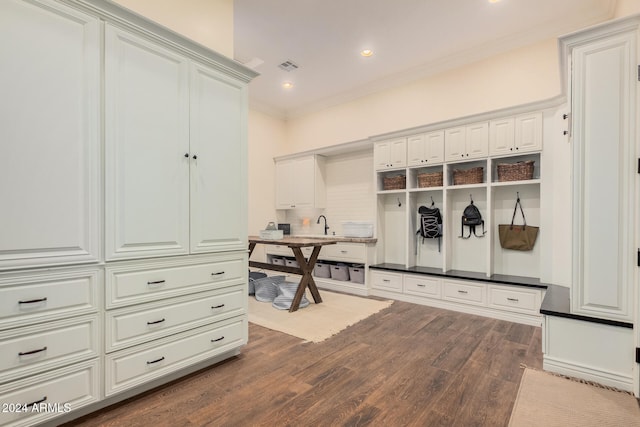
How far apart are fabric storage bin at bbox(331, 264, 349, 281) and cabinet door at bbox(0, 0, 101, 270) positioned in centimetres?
368

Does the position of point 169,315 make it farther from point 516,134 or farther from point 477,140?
point 516,134

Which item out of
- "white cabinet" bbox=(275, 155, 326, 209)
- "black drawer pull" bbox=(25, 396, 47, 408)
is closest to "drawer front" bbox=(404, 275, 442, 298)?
"white cabinet" bbox=(275, 155, 326, 209)

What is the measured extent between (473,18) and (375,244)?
3.14 m

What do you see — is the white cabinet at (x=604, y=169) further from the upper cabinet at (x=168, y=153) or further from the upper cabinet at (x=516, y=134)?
the upper cabinet at (x=168, y=153)

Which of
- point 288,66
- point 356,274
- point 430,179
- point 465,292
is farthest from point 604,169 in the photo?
point 288,66

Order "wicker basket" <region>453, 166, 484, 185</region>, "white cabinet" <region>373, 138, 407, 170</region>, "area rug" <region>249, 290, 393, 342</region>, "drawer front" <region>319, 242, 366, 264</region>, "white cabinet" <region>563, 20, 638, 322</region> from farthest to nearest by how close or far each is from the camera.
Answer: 1. "drawer front" <region>319, 242, 366, 264</region>
2. "white cabinet" <region>373, 138, 407, 170</region>
3. "wicker basket" <region>453, 166, 484, 185</region>
4. "area rug" <region>249, 290, 393, 342</region>
5. "white cabinet" <region>563, 20, 638, 322</region>

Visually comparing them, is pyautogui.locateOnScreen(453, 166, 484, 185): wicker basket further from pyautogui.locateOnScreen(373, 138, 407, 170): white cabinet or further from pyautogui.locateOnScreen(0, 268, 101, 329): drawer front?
pyautogui.locateOnScreen(0, 268, 101, 329): drawer front

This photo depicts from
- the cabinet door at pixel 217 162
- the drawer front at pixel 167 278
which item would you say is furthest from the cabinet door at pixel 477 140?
the drawer front at pixel 167 278

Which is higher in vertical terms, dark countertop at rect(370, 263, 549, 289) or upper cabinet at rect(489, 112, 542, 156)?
upper cabinet at rect(489, 112, 542, 156)

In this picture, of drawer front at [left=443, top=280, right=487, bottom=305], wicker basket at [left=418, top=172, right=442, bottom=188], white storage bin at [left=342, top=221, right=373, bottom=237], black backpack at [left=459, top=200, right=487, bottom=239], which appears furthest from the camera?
white storage bin at [left=342, top=221, right=373, bottom=237]

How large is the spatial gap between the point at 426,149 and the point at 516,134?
107 cm

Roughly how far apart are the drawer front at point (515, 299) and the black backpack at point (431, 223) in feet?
3.30

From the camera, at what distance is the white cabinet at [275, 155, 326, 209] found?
18.6 ft

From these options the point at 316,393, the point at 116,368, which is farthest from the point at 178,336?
the point at 316,393
